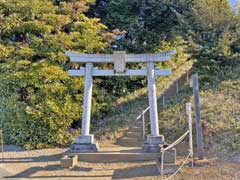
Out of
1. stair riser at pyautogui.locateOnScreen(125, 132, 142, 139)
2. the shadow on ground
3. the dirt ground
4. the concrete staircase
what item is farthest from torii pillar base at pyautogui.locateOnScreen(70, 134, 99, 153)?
stair riser at pyautogui.locateOnScreen(125, 132, 142, 139)

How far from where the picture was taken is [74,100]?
1009cm

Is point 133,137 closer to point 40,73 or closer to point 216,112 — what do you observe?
point 216,112

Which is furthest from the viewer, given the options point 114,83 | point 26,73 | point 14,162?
point 114,83

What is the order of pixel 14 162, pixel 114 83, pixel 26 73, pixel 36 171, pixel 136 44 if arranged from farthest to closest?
pixel 136 44 → pixel 114 83 → pixel 26 73 → pixel 14 162 → pixel 36 171

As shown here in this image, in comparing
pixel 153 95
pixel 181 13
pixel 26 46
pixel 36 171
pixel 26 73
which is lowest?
pixel 36 171

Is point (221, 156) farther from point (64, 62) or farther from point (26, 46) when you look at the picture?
point (26, 46)

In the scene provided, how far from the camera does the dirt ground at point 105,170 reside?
6.40 meters

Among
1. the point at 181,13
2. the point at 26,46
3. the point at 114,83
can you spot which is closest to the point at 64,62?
the point at 26,46

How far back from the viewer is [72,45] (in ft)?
34.2

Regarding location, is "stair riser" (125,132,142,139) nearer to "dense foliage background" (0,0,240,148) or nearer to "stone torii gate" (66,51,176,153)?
"stone torii gate" (66,51,176,153)

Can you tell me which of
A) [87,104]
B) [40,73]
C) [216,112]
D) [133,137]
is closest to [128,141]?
[133,137]

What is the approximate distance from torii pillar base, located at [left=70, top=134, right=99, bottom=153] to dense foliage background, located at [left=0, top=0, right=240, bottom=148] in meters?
1.46

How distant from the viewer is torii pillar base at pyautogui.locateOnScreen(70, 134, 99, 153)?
8.09 m

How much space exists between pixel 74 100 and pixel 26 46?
7.30 ft
